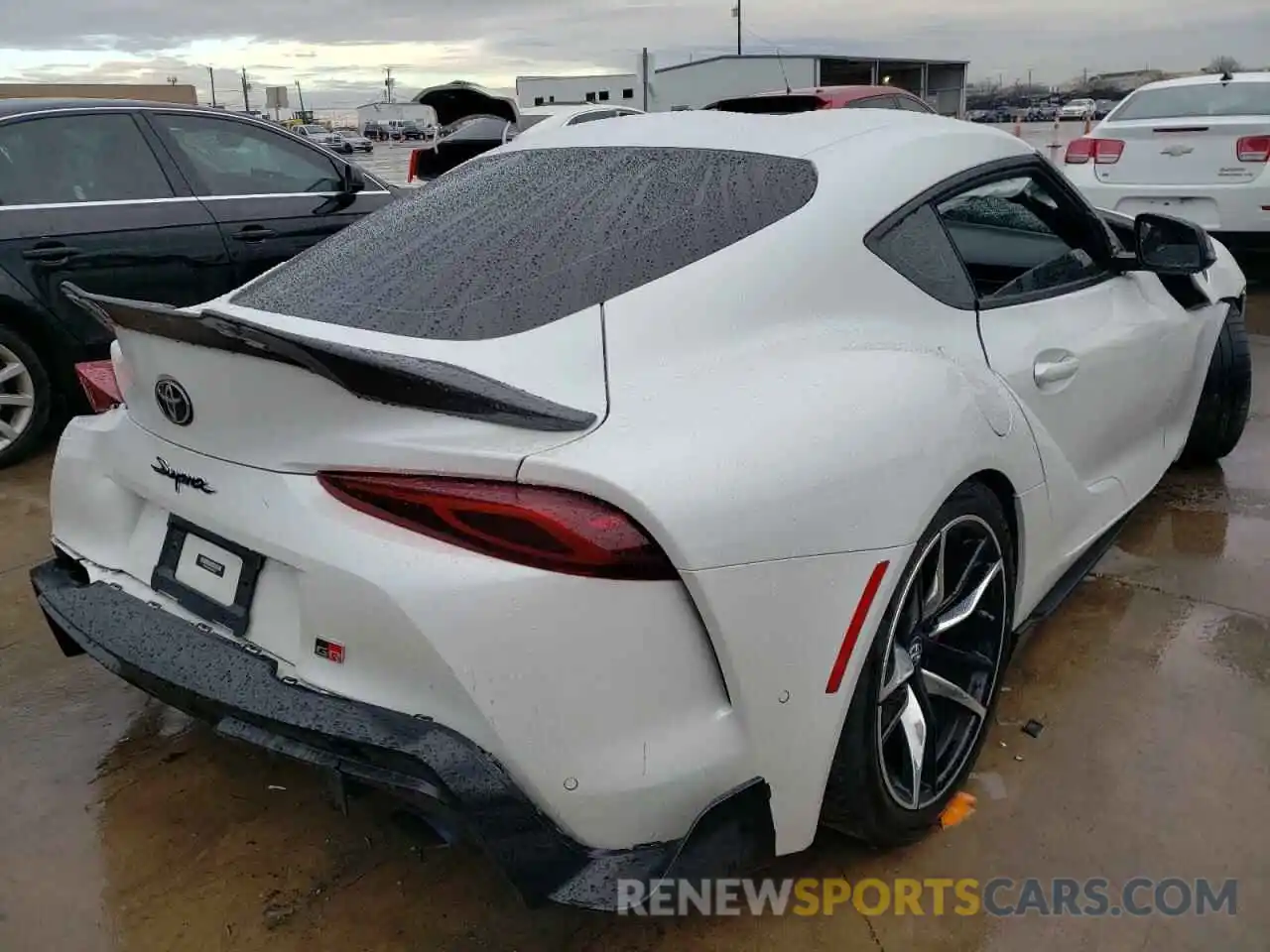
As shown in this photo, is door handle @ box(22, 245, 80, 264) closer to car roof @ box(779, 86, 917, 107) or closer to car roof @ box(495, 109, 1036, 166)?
car roof @ box(495, 109, 1036, 166)

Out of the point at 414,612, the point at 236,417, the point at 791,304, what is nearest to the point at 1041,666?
the point at 791,304

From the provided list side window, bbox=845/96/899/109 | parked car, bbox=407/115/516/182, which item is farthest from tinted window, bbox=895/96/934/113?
parked car, bbox=407/115/516/182

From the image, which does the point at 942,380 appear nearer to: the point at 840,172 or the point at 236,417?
the point at 840,172

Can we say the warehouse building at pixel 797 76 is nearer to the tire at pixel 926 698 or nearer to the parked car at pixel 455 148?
the parked car at pixel 455 148

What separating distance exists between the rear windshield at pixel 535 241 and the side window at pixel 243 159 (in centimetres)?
298

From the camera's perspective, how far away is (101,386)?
2.34m

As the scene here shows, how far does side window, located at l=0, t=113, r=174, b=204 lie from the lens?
451 cm

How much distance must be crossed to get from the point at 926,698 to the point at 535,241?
125cm

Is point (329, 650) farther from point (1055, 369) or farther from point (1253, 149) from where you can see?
point (1253, 149)

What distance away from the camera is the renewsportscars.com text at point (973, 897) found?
2.03 m

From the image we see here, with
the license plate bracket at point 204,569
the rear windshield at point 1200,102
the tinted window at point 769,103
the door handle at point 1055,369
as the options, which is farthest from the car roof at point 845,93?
the license plate bracket at point 204,569

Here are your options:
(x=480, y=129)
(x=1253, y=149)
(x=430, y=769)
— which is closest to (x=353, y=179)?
(x=430, y=769)

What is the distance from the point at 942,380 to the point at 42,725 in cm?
240

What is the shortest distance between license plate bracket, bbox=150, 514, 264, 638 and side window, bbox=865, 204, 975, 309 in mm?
1385
